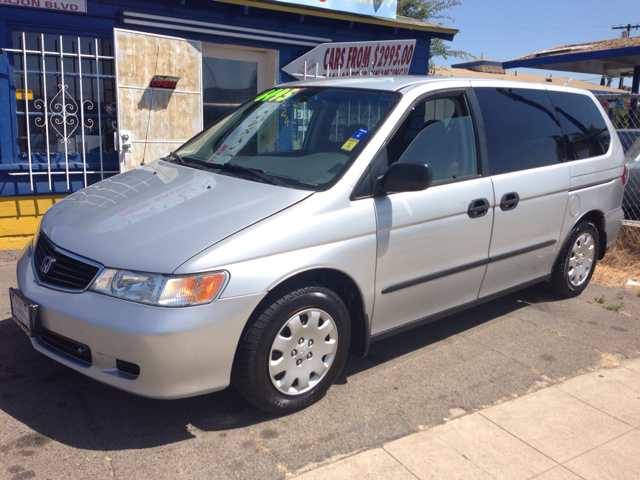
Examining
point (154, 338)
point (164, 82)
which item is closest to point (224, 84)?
point (164, 82)

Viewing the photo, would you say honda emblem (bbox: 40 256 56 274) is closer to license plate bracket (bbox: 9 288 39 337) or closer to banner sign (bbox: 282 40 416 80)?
license plate bracket (bbox: 9 288 39 337)

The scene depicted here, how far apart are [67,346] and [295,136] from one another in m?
1.92

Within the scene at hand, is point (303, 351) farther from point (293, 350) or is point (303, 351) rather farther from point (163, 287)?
point (163, 287)

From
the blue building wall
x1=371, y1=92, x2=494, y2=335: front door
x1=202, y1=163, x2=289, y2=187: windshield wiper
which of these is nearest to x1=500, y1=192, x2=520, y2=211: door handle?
x1=371, y1=92, x2=494, y2=335: front door

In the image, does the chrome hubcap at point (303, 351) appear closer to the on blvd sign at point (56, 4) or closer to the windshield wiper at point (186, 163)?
the windshield wiper at point (186, 163)

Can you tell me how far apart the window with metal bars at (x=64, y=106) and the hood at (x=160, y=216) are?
10.0ft

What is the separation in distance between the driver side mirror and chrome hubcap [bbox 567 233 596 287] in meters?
2.38

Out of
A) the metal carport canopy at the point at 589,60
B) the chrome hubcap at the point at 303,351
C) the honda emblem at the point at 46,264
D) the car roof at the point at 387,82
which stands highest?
the metal carport canopy at the point at 589,60

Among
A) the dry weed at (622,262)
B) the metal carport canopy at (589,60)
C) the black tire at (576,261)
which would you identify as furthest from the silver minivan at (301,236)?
the metal carport canopy at (589,60)

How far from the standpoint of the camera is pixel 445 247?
3.68 meters

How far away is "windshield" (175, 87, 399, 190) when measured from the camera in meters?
3.41

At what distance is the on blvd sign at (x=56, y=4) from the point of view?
232 inches

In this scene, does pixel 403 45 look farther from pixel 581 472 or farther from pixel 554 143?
pixel 581 472

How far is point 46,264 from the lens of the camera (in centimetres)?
303
